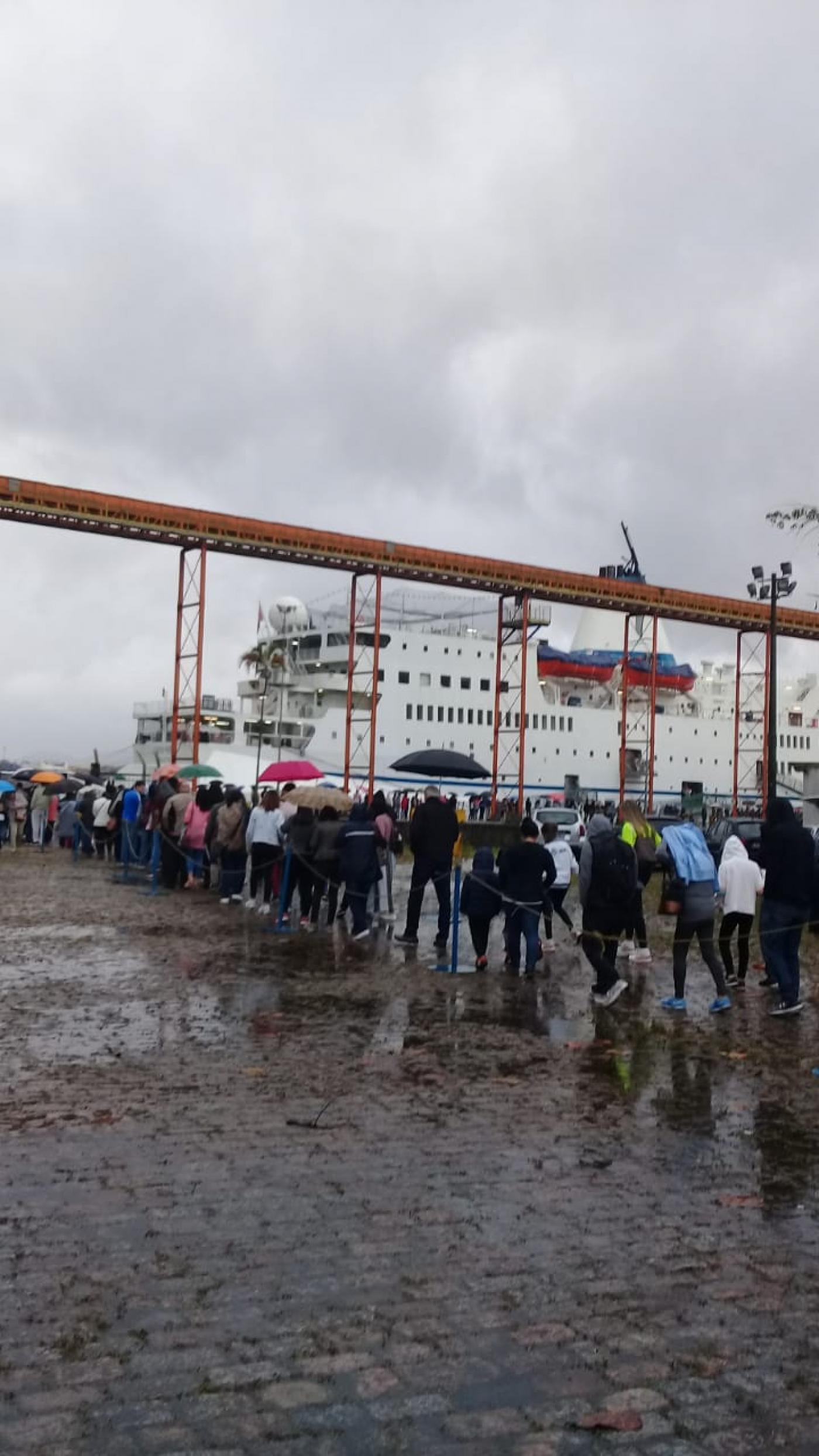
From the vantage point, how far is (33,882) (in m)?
21.1

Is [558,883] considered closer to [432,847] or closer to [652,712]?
[432,847]

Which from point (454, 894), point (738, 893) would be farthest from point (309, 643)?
point (738, 893)

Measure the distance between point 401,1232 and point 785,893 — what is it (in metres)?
6.41

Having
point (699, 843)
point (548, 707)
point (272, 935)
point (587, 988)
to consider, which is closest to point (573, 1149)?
point (699, 843)

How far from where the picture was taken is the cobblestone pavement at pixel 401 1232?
3.56 metres

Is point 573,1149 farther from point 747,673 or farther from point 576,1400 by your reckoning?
point 747,673

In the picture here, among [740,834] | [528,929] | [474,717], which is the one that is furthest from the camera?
[474,717]

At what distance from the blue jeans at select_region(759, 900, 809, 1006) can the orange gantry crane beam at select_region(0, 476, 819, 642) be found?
37214mm

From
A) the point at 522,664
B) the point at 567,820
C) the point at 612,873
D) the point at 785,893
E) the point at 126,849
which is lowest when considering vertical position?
the point at 126,849

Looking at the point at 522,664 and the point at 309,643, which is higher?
the point at 309,643

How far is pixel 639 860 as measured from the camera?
14.7m

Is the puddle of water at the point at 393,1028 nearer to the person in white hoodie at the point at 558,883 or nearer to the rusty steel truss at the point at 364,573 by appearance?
the person in white hoodie at the point at 558,883

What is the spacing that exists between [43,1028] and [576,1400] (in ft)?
20.3

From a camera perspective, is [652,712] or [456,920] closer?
[456,920]
